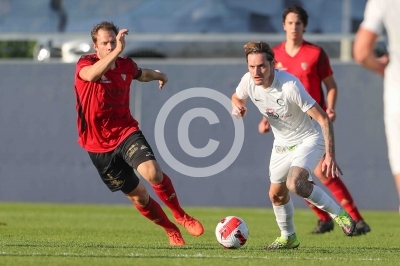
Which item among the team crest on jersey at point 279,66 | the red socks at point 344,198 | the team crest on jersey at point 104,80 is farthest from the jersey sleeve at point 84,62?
the red socks at point 344,198

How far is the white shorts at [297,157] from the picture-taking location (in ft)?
25.7

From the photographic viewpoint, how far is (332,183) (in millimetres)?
10633

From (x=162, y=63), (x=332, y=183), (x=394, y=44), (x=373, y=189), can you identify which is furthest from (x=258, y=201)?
(x=394, y=44)

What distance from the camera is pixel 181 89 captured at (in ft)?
52.9

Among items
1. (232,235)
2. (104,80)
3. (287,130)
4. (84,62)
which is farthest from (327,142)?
(84,62)

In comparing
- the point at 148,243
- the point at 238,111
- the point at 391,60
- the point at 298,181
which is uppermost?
the point at 391,60

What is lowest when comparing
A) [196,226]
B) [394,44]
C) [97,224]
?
[97,224]

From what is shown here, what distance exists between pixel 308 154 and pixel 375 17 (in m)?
2.56

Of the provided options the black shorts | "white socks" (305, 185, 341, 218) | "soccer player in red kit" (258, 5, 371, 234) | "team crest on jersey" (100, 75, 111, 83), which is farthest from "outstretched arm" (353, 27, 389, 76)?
"soccer player in red kit" (258, 5, 371, 234)

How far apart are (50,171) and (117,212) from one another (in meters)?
2.61

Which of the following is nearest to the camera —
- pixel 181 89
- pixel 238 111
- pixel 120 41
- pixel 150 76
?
pixel 120 41

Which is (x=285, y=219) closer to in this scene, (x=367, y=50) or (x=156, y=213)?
(x=156, y=213)

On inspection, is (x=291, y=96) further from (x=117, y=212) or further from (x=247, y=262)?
(x=117, y=212)

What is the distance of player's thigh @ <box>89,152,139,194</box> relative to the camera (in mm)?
8281
